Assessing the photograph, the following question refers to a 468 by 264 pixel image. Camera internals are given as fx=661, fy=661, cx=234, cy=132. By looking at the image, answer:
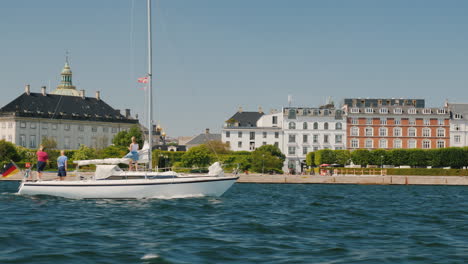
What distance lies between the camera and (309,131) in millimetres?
122688

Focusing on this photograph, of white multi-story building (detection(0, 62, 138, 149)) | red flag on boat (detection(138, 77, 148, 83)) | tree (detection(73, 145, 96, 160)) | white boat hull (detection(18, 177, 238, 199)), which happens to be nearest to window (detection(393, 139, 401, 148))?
tree (detection(73, 145, 96, 160))

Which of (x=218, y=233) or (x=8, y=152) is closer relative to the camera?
(x=218, y=233)

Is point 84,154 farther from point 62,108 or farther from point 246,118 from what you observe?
point 246,118

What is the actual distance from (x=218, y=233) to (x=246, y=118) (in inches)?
4497

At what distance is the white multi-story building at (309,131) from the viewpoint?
121875 millimetres

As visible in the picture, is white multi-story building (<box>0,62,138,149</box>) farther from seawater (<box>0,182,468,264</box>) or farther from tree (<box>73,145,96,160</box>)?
seawater (<box>0,182,468,264</box>)

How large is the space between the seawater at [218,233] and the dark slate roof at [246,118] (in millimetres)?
101260

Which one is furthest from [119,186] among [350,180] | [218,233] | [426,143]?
[426,143]

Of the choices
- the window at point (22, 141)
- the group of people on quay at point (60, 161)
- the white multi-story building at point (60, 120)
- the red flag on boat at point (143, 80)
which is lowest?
the group of people on quay at point (60, 161)

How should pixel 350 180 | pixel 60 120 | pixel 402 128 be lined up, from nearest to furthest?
pixel 350 180, pixel 402 128, pixel 60 120

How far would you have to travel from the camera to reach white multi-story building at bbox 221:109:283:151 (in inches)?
4909

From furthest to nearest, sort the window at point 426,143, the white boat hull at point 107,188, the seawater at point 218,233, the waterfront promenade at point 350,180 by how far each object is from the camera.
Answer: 1. the window at point 426,143
2. the waterfront promenade at point 350,180
3. the white boat hull at point 107,188
4. the seawater at point 218,233

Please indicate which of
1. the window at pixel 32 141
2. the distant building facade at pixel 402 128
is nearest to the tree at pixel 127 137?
the window at pixel 32 141

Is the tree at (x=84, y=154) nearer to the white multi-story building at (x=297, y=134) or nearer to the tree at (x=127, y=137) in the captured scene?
the tree at (x=127, y=137)
